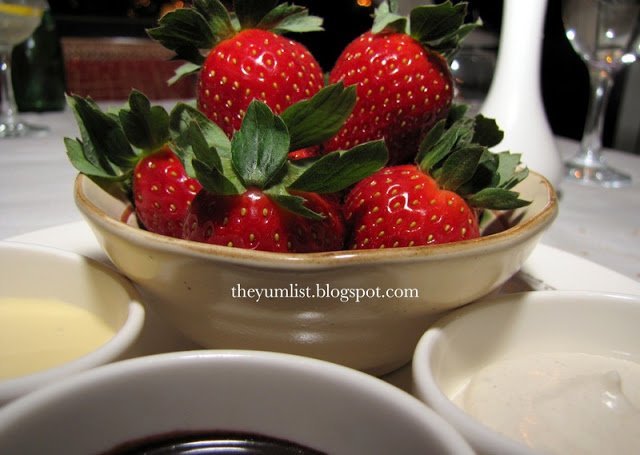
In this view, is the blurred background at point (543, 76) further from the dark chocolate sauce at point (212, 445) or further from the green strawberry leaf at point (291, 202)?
the dark chocolate sauce at point (212, 445)

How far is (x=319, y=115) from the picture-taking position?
53cm

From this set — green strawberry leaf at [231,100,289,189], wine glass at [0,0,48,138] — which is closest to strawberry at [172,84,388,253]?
green strawberry leaf at [231,100,289,189]

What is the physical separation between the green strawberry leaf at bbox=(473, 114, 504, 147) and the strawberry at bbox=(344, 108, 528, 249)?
0.16 ft

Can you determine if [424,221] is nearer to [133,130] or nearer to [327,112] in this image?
[327,112]

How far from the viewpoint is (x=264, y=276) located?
466mm

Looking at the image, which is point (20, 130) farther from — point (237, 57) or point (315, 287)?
point (315, 287)

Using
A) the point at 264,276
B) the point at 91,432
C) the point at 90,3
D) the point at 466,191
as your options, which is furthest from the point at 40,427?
the point at 90,3

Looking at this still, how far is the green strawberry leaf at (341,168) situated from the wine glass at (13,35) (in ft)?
5.47

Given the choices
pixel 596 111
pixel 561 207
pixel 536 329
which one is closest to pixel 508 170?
pixel 536 329

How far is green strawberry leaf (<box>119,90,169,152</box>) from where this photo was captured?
2.00 feet

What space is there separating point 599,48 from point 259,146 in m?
1.40

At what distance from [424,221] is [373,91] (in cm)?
18

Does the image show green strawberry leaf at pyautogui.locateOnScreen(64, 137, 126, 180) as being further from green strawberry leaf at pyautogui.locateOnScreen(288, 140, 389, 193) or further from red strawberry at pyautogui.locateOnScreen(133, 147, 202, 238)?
green strawberry leaf at pyautogui.locateOnScreen(288, 140, 389, 193)

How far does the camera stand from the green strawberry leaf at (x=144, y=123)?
0.61 m
